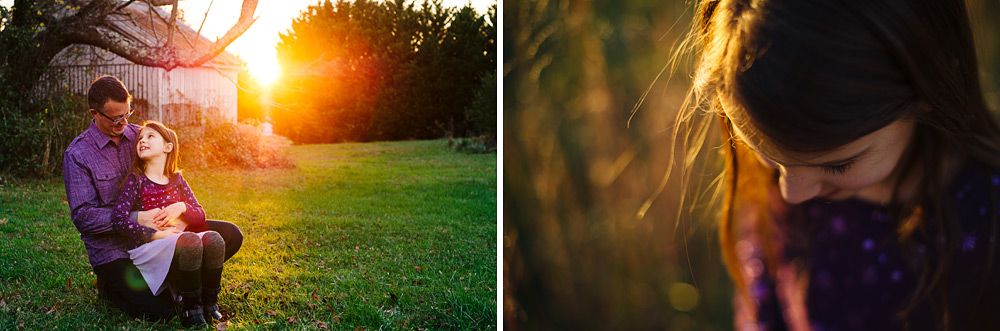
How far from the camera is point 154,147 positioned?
157 cm

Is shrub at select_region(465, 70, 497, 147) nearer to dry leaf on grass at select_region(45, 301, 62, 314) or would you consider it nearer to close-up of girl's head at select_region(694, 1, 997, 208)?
dry leaf on grass at select_region(45, 301, 62, 314)

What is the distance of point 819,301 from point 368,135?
7.10 ft

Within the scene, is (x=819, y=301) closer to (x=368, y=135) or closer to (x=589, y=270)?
(x=589, y=270)

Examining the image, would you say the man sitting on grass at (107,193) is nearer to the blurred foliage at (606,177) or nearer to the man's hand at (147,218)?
the man's hand at (147,218)

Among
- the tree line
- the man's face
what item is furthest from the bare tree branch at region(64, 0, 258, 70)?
the man's face

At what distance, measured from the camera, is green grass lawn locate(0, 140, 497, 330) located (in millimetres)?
1720

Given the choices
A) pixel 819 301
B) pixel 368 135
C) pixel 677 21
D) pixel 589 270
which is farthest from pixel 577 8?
pixel 368 135

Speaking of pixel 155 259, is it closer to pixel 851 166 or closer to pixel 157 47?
pixel 157 47

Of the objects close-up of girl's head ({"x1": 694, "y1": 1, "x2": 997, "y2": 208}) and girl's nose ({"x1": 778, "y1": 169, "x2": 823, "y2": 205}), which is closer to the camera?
close-up of girl's head ({"x1": 694, "y1": 1, "x2": 997, "y2": 208})

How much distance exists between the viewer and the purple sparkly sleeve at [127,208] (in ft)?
5.11

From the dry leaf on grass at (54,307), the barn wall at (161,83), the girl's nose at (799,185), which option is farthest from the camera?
the barn wall at (161,83)

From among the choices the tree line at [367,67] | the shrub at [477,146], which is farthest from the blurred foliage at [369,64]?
Answer: the shrub at [477,146]

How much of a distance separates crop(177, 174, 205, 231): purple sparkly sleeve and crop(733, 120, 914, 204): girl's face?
1.61m

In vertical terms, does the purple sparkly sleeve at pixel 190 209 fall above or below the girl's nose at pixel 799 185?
below
